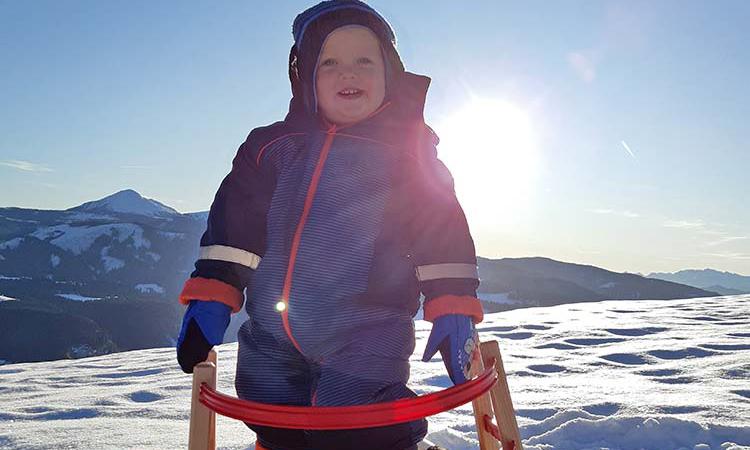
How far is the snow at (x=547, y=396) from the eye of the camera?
2637 millimetres

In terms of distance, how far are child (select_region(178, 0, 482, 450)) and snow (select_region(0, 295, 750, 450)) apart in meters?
1.14

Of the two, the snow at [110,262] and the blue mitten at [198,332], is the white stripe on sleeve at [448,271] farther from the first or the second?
the snow at [110,262]

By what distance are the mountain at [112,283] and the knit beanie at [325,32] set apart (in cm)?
4278

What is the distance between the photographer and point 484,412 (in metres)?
1.71

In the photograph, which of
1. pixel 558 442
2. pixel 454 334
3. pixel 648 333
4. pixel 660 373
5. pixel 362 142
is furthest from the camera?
pixel 648 333

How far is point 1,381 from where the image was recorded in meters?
4.82

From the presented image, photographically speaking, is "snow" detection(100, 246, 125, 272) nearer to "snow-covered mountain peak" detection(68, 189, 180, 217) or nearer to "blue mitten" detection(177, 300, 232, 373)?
"snow-covered mountain peak" detection(68, 189, 180, 217)

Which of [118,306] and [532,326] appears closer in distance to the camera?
[532,326]

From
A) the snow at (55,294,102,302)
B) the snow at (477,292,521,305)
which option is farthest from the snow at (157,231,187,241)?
the snow at (477,292,521,305)

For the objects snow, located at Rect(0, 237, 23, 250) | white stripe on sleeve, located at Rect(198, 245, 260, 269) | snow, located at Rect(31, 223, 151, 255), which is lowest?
white stripe on sleeve, located at Rect(198, 245, 260, 269)

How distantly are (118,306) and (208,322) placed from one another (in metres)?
72.3

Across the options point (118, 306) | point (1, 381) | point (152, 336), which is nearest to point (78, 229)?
point (118, 306)

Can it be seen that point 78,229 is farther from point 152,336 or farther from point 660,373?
point 660,373

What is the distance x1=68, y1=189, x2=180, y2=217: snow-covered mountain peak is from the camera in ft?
397
